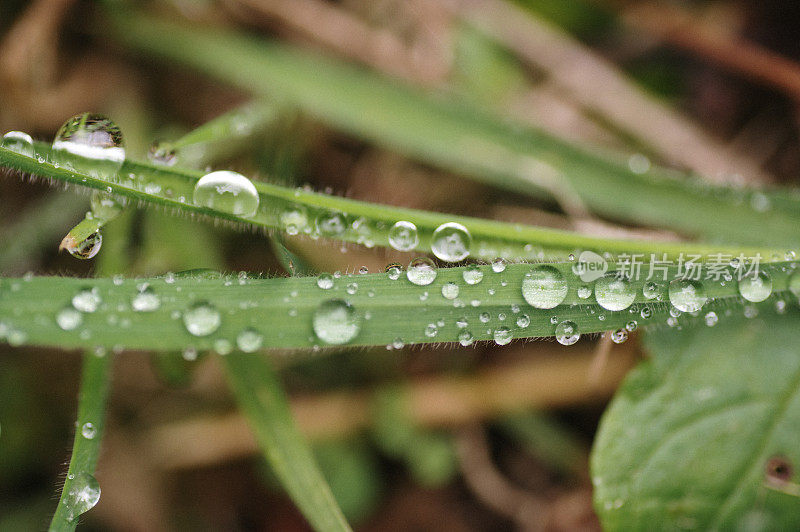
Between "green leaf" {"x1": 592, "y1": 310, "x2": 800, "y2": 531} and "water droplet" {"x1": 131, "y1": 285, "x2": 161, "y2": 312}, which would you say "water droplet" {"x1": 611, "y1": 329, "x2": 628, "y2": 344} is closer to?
"green leaf" {"x1": 592, "y1": 310, "x2": 800, "y2": 531}

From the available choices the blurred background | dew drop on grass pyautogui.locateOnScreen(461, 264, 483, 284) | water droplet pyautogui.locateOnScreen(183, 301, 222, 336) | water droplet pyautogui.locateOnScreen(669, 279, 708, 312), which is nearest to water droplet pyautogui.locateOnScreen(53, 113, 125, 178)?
water droplet pyautogui.locateOnScreen(183, 301, 222, 336)

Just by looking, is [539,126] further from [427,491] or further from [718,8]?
[427,491]

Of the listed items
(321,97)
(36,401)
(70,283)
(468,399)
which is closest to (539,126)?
(321,97)

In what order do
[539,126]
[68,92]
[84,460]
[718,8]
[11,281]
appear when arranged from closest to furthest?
[11,281], [84,460], [539,126], [68,92], [718,8]

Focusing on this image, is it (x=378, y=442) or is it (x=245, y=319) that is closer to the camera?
(x=245, y=319)

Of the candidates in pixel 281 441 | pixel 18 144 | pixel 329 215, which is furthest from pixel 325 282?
pixel 18 144

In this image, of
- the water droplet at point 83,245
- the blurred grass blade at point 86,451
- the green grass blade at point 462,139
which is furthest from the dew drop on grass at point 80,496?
the green grass blade at point 462,139

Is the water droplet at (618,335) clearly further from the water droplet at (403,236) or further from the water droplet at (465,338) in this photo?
the water droplet at (403,236)
